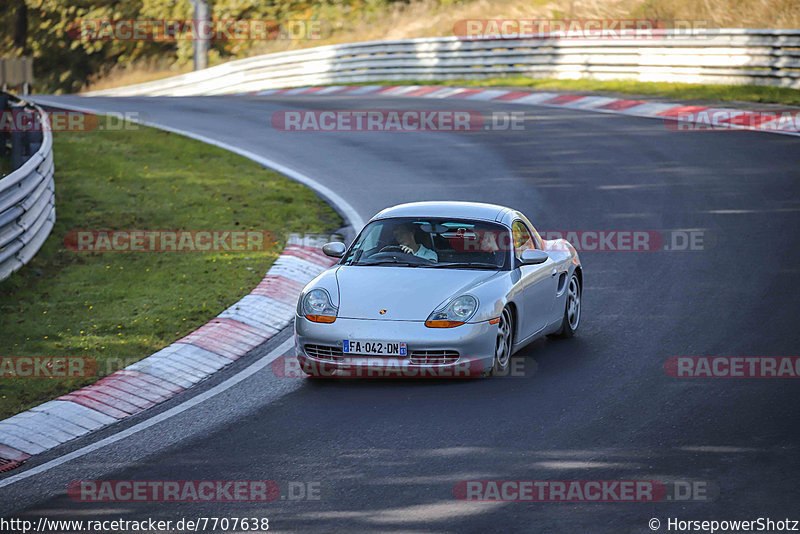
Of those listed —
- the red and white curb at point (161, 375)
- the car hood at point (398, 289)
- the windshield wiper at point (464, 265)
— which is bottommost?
the red and white curb at point (161, 375)

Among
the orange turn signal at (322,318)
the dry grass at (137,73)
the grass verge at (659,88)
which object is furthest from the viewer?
the dry grass at (137,73)

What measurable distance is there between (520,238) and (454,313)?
1.59 metres

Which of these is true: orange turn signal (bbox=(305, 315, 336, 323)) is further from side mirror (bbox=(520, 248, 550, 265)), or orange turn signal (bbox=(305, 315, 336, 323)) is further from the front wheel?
the front wheel

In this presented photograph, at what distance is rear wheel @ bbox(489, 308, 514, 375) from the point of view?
28.8 feet

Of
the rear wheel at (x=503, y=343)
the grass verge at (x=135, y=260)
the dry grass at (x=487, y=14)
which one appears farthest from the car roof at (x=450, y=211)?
the dry grass at (x=487, y=14)

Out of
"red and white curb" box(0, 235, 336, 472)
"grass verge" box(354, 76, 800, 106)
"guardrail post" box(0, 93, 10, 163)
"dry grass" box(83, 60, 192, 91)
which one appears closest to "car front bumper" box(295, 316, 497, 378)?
"red and white curb" box(0, 235, 336, 472)

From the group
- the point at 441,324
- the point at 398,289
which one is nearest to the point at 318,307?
the point at 398,289

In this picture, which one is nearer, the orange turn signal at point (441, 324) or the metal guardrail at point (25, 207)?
the orange turn signal at point (441, 324)

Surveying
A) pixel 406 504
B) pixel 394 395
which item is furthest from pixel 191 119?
pixel 406 504

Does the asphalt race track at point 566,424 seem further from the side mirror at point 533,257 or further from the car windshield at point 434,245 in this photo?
the car windshield at point 434,245

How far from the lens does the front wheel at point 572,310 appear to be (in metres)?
10.0

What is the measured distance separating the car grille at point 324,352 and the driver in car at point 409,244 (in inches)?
51.6

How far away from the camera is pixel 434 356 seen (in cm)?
846

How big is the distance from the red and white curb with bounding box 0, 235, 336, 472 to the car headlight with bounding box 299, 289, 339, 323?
3.50ft
